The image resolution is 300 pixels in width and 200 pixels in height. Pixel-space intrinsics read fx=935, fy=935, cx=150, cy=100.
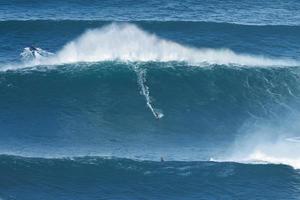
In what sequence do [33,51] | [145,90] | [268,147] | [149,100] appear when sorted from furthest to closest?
[33,51], [145,90], [149,100], [268,147]

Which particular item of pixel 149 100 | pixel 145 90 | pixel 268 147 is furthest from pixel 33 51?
pixel 268 147

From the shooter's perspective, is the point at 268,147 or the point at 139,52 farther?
the point at 139,52

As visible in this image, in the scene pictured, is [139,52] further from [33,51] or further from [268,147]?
[268,147]

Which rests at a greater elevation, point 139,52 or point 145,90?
point 139,52

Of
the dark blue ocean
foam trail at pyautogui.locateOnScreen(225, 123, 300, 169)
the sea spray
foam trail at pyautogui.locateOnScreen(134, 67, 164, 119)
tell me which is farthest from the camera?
the sea spray

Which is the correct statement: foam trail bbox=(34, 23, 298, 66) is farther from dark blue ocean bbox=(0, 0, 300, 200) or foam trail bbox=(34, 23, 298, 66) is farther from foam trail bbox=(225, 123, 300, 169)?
foam trail bbox=(225, 123, 300, 169)

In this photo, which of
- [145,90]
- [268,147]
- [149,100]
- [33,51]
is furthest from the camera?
[33,51]

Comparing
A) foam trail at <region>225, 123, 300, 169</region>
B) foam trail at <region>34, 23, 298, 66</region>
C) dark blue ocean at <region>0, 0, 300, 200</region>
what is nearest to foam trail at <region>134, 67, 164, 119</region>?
dark blue ocean at <region>0, 0, 300, 200</region>

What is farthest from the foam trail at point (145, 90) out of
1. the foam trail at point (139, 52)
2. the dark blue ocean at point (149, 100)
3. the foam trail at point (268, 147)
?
the foam trail at point (268, 147)
